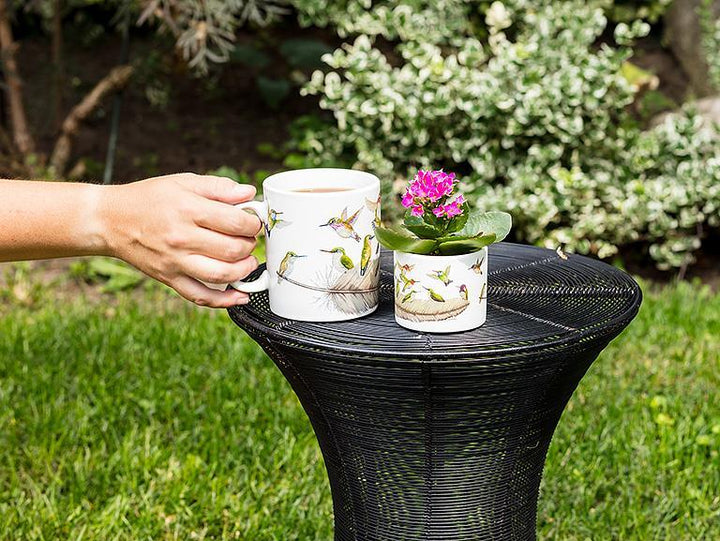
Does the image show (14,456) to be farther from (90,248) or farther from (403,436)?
(403,436)

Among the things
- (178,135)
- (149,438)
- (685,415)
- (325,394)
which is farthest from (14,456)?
(178,135)

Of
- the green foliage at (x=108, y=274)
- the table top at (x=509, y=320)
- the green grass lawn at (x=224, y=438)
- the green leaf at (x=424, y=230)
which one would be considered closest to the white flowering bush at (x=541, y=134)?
the green grass lawn at (x=224, y=438)

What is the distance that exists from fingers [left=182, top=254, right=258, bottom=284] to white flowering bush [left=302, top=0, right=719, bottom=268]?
8.14ft

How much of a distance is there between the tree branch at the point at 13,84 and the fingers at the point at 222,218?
334cm

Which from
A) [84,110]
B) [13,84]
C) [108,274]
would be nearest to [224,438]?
[108,274]

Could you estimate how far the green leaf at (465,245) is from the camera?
1.50 metres

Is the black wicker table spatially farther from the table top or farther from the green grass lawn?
the green grass lawn

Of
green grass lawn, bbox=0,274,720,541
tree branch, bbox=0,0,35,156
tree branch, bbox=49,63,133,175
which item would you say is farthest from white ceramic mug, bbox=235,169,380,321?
tree branch, bbox=0,0,35,156

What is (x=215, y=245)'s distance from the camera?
1.53 meters

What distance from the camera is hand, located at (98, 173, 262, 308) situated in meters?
1.53

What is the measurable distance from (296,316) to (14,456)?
55.9 inches

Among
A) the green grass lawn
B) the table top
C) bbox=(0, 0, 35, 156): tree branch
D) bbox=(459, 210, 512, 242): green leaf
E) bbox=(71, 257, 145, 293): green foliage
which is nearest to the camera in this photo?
the table top

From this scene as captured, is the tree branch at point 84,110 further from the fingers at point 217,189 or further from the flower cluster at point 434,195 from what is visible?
the flower cluster at point 434,195

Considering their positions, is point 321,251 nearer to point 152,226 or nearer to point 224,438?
point 152,226
